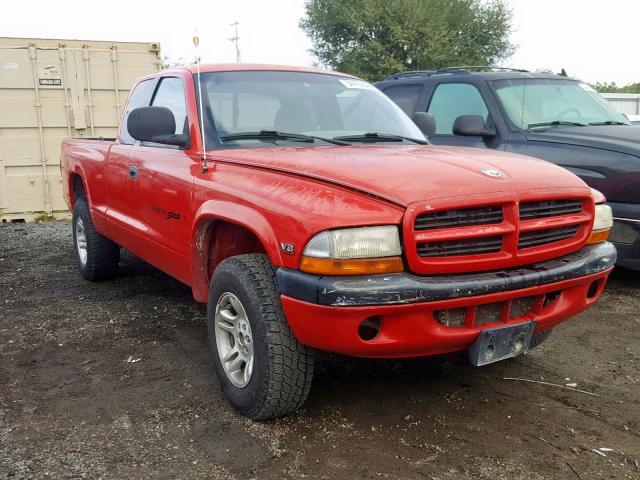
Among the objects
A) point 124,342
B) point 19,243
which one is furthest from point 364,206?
point 19,243

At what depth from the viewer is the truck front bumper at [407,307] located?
2555 mm

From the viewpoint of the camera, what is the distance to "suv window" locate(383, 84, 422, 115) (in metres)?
6.77

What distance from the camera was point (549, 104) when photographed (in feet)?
20.0

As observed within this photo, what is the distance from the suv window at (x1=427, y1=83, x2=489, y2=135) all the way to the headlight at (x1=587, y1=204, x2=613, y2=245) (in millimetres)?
2856

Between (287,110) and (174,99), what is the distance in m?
0.83

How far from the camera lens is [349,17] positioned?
28828 millimetres

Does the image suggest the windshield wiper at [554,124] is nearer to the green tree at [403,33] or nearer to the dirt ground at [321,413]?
the dirt ground at [321,413]

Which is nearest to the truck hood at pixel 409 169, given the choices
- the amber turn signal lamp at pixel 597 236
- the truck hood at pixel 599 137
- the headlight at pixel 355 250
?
the headlight at pixel 355 250

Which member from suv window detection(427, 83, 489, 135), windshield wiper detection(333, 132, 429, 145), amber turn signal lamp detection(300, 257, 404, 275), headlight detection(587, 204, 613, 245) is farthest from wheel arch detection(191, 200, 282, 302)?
suv window detection(427, 83, 489, 135)

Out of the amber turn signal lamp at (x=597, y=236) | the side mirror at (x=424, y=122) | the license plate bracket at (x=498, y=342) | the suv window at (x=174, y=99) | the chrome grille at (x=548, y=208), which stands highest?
the suv window at (x=174, y=99)

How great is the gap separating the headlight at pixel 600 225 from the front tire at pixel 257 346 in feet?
5.07

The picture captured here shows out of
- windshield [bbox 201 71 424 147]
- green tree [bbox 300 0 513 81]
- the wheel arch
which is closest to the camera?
the wheel arch

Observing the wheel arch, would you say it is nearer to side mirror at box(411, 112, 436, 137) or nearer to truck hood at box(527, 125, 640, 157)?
side mirror at box(411, 112, 436, 137)

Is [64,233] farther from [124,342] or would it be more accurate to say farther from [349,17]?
[349,17]
